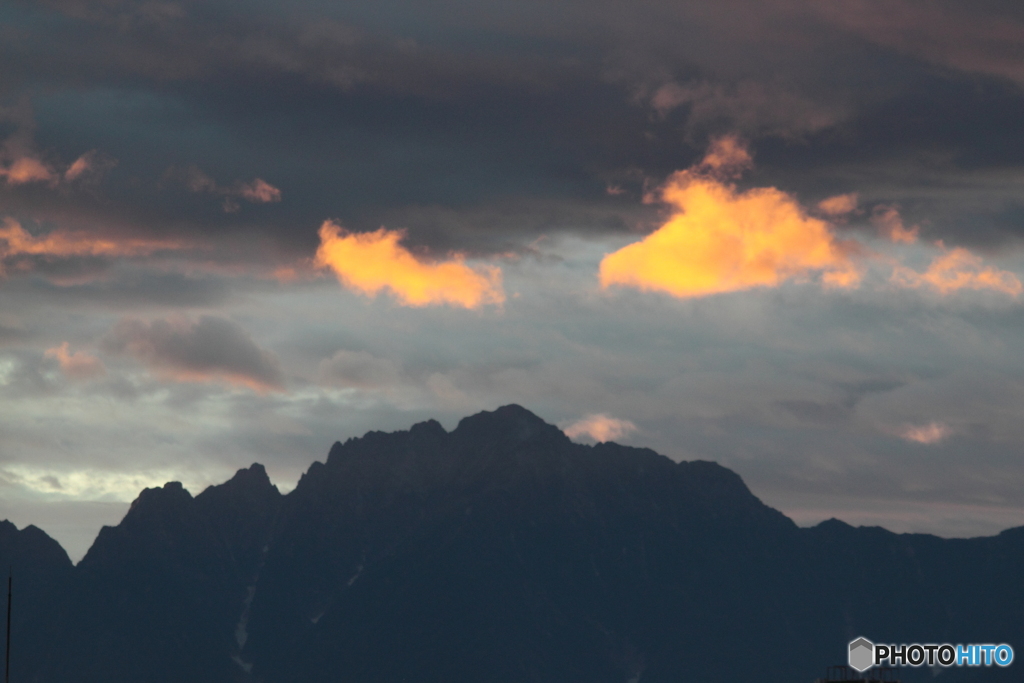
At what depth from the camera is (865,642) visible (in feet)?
651

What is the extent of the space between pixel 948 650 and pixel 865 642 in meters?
11.0

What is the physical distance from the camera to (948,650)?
19662cm
